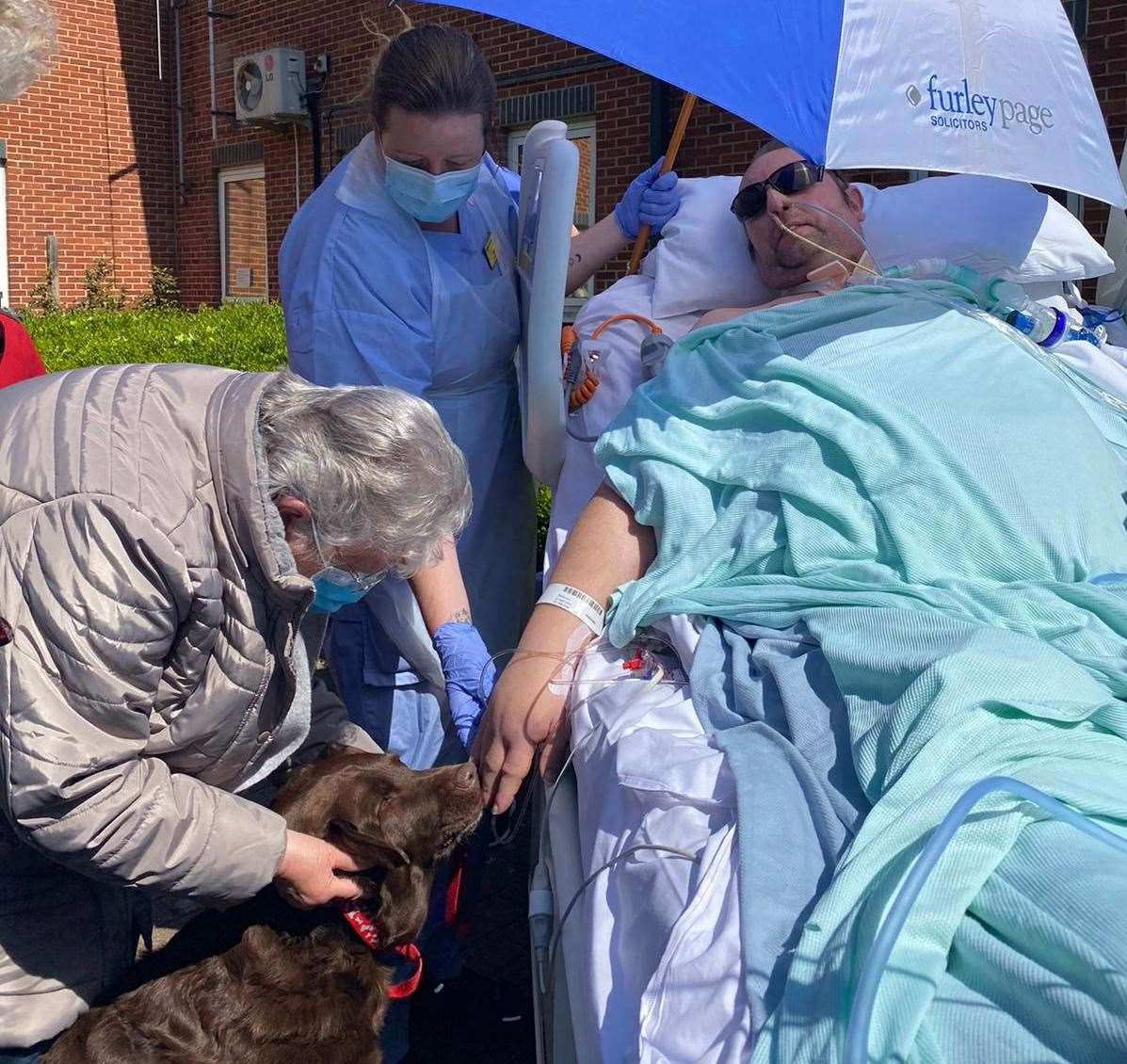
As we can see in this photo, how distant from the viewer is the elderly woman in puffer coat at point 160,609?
1645 millimetres

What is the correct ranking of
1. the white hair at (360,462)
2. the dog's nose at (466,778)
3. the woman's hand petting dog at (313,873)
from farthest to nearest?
the dog's nose at (466,778)
the woman's hand petting dog at (313,873)
the white hair at (360,462)

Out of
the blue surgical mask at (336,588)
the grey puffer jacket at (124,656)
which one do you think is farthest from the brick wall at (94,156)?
the grey puffer jacket at (124,656)

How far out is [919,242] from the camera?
338cm

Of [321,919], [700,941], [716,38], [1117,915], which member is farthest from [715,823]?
[716,38]

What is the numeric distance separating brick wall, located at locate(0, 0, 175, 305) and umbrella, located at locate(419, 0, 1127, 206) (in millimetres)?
12457

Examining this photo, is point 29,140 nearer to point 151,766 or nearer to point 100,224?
point 100,224

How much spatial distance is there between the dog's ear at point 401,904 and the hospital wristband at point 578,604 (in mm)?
582

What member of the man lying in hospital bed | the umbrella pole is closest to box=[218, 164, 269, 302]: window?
the umbrella pole

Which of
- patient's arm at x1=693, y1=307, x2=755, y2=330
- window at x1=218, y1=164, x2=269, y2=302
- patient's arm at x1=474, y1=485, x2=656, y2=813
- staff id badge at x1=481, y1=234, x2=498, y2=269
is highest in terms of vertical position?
staff id badge at x1=481, y1=234, x2=498, y2=269

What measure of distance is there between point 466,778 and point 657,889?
2.01 ft

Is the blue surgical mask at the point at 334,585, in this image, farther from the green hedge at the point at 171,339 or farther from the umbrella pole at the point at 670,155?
the green hedge at the point at 171,339

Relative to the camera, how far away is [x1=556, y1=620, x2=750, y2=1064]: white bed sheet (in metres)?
1.50

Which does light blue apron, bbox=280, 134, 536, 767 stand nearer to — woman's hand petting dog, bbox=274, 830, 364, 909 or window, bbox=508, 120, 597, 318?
woman's hand petting dog, bbox=274, 830, 364, 909

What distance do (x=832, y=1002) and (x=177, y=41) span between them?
47.6 ft
